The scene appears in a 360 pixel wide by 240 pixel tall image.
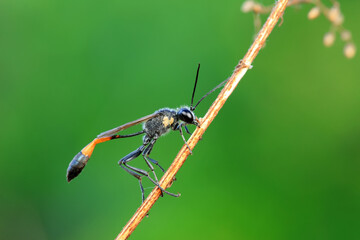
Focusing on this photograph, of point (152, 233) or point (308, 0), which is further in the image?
point (152, 233)

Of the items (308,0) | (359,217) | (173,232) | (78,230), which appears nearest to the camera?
(308,0)

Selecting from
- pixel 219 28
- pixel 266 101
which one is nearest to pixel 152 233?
pixel 266 101

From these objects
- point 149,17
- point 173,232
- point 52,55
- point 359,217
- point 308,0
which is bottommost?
point 359,217

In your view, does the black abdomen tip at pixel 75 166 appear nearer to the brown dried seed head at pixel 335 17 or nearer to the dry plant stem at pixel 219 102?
the dry plant stem at pixel 219 102

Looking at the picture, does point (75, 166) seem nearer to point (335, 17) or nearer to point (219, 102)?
point (219, 102)

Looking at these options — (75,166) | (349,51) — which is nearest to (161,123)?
(75,166)

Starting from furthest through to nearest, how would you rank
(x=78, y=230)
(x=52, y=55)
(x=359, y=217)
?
(x=52, y=55) → (x=78, y=230) → (x=359, y=217)

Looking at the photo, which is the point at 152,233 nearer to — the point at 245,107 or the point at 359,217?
the point at 245,107
